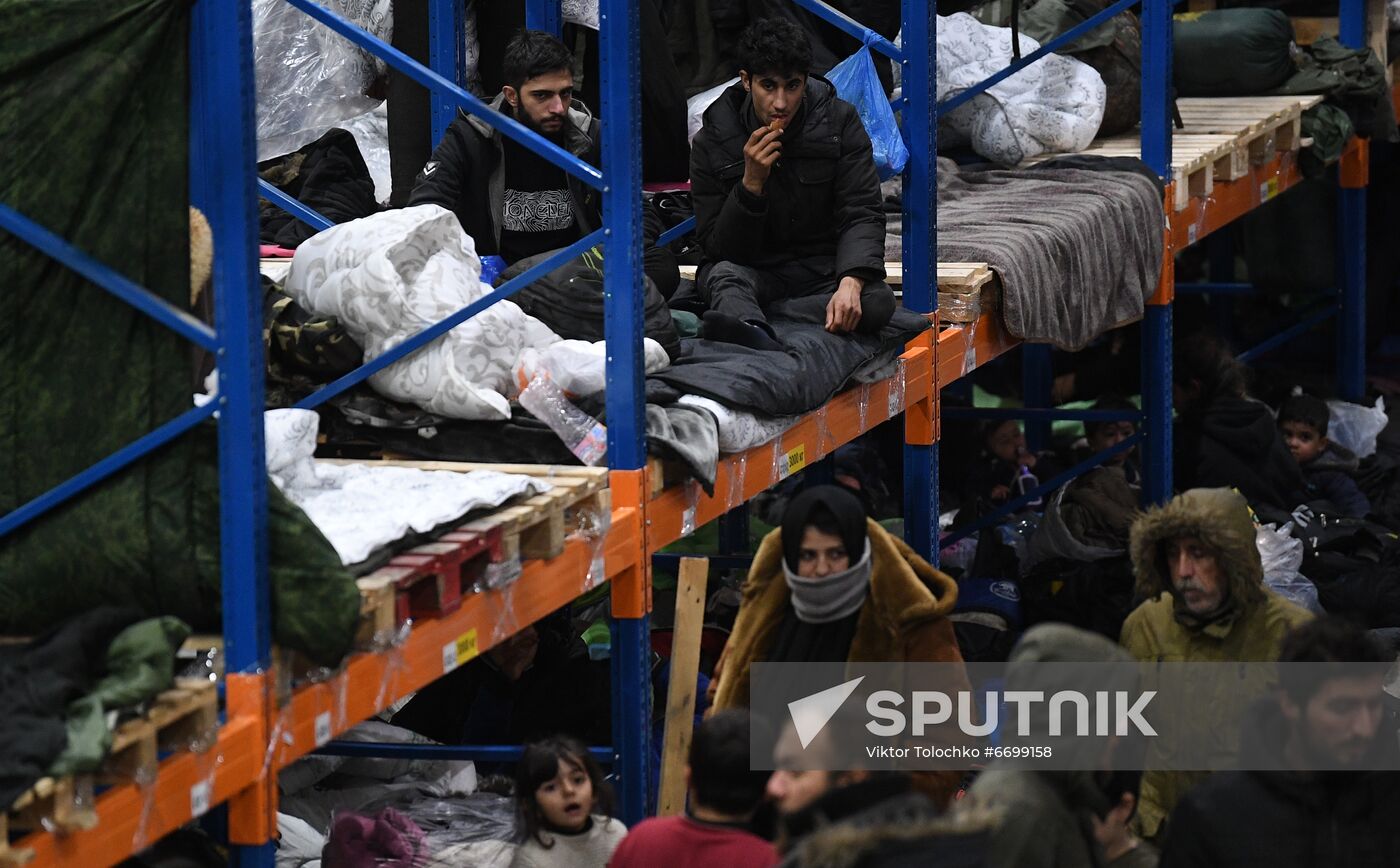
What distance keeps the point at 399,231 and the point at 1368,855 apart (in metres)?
3.37

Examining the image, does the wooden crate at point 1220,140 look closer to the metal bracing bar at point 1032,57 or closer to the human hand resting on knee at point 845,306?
the metal bracing bar at point 1032,57

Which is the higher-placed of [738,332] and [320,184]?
[320,184]

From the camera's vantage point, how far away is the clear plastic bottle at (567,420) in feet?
21.0

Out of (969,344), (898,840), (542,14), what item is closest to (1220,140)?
(969,344)

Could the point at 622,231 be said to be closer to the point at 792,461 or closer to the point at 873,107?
the point at 792,461

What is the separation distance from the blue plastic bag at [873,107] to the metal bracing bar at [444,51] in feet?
4.89

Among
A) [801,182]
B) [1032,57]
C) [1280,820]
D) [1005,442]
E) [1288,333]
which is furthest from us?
[1288,333]

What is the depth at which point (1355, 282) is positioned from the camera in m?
13.2

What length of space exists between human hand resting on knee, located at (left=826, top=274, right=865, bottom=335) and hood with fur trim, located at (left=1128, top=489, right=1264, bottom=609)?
5.47 feet

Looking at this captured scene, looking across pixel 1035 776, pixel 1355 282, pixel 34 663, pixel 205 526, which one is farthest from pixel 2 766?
pixel 1355 282

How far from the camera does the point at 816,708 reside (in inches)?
194

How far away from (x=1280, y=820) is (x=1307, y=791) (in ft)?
0.27

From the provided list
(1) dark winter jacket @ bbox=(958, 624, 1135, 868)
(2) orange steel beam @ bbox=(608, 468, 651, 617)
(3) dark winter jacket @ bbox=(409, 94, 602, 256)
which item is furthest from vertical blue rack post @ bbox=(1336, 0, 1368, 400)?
(1) dark winter jacket @ bbox=(958, 624, 1135, 868)

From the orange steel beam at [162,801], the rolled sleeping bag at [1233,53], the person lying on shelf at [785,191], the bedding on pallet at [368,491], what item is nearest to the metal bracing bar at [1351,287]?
the rolled sleeping bag at [1233,53]
